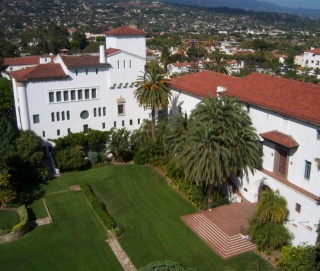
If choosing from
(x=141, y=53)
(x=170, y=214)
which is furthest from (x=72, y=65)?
(x=170, y=214)

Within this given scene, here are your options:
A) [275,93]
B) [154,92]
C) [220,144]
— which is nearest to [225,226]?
[220,144]

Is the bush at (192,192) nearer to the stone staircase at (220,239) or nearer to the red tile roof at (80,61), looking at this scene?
the stone staircase at (220,239)

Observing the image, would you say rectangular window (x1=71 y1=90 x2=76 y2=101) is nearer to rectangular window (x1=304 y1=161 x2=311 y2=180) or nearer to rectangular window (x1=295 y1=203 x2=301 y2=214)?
rectangular window (x1=304 y1=161 x2=311 y2=180)

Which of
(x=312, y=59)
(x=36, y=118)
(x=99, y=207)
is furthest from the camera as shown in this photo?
(x=312, y=59)

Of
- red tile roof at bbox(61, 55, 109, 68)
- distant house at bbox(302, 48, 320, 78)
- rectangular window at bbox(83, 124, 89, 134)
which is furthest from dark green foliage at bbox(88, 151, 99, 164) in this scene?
distant house at bbox(302, 48, 320, 78)

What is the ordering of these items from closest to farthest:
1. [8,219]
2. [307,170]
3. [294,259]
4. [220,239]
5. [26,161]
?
[294,259] < [307,170] < [220,239] < [8,219] < [26,161]

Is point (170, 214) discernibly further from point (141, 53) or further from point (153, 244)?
point (141, 53)

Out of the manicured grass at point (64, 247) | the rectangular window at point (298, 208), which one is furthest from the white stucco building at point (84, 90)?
the rectangular window at point (298, 208)

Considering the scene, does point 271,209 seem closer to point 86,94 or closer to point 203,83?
point 203,83
